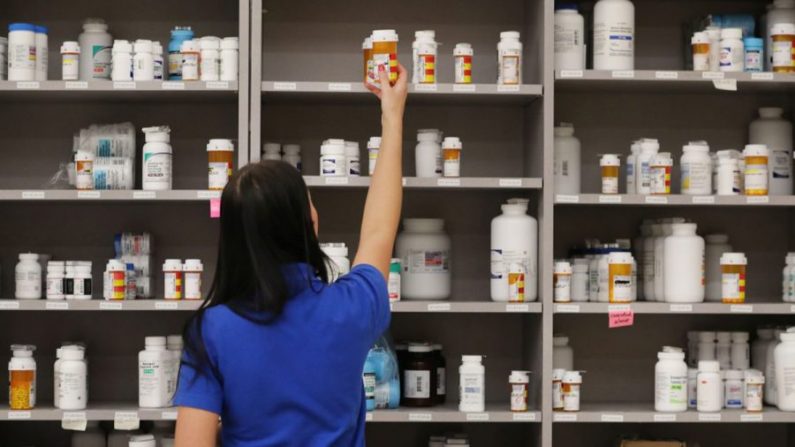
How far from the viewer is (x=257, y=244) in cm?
167

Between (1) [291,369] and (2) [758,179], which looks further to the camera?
(2) [758,179]

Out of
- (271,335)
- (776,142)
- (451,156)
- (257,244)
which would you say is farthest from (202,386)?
(776,142)

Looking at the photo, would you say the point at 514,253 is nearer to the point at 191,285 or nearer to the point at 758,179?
the point at 758,179

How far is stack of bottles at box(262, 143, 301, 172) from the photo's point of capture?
150 inches

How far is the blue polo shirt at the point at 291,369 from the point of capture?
1646mm

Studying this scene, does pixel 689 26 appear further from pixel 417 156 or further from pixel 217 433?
pixel 217 433

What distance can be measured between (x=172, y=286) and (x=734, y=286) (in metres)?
2.01

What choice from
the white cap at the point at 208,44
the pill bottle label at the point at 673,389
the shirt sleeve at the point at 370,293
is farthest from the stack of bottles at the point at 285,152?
the shirt sleeve at the point at 370,293

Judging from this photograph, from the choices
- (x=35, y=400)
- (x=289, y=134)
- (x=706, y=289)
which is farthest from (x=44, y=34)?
(x=706, y=289)

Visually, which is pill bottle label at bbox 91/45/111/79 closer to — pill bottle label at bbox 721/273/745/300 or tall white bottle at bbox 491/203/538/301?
tall white bottle at bbox 491/203/538/301

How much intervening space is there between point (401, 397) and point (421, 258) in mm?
514

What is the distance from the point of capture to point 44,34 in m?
3.76

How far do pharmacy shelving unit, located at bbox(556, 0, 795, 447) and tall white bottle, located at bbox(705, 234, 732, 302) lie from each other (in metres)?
0.20

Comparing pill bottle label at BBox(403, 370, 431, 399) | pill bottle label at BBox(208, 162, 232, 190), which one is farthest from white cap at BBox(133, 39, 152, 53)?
pill bottle label at BBox(403, 370, 431, 399)
